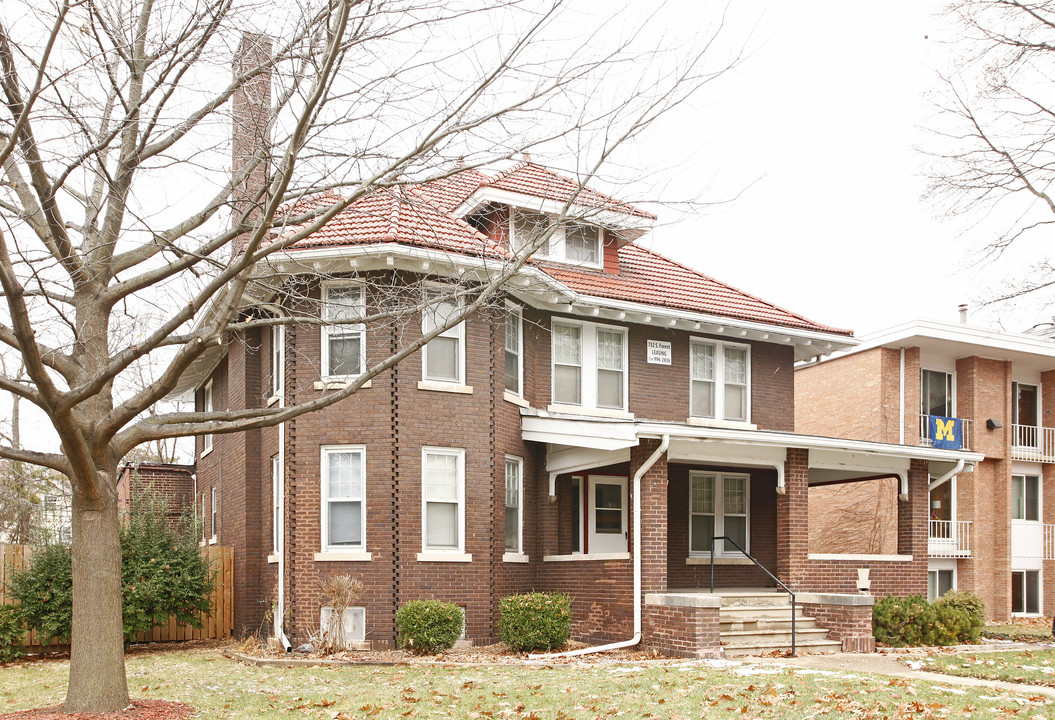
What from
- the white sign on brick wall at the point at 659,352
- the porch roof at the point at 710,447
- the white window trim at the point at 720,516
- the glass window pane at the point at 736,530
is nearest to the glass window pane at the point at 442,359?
the porch roof at the point at 710,447

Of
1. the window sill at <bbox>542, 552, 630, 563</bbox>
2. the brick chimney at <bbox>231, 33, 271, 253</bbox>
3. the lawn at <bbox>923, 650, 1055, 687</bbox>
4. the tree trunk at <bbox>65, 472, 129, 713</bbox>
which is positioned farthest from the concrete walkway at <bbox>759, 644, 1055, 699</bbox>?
the brick chimney at <bbox>231, 33, 271, 253</bbox>

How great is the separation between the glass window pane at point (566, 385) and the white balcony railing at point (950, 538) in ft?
44.2

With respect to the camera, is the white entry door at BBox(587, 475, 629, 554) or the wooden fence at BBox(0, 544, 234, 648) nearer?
the white entry door at BBox(587, 475, 629, 554)

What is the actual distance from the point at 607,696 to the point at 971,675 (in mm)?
5060

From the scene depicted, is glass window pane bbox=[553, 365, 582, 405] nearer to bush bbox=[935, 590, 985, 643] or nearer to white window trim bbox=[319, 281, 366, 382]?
white window trim bbox=[319, 281, 366, 382]

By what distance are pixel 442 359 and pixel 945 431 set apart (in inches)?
663

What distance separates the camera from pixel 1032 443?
1177 inches

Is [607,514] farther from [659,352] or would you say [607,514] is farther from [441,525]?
[441,525]

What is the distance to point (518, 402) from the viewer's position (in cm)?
1811

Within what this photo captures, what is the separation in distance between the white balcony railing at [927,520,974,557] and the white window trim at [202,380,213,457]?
62.1 ft

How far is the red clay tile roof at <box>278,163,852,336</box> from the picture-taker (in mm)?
16141

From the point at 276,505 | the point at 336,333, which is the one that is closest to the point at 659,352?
the point at 336,333

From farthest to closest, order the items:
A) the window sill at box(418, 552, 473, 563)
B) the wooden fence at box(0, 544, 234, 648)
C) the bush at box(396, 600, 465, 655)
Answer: the wooden fence at box(0, 544, 234, 648), the window sill at box(418, 552, 473, 563), the bush at box(396, 600, 465, 655)

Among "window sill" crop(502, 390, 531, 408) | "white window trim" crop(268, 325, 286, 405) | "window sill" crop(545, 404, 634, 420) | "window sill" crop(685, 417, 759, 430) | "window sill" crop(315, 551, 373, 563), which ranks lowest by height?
"window sill" crop(315, 551, 373, 563)
